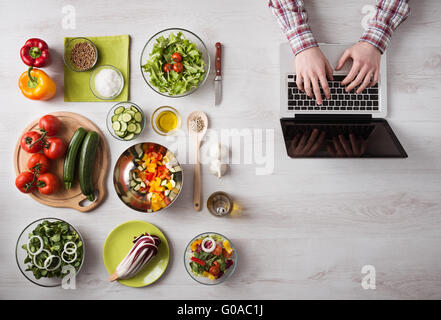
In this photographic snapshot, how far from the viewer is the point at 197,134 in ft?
4.76

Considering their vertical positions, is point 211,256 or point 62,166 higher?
point 62,166

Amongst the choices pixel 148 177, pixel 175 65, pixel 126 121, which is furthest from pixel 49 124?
pixel 175 65

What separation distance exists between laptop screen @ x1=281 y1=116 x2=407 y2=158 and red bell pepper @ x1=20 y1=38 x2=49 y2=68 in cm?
113

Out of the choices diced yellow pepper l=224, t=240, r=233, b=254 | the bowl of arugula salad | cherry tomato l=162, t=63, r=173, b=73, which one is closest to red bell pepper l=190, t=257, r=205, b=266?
diced yellow pepper l=224, t=240, r=233, b=254

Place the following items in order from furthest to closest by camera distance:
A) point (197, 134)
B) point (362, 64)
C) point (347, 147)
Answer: point (197, 134), point (362, 64), point (347, 147)

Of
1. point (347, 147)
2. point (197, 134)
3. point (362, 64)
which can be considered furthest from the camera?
point (197, 134)

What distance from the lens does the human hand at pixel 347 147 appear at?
122 centimetres

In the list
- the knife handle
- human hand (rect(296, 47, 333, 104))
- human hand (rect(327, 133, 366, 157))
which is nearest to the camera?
human hand (rect(327, 133, 366, 157))

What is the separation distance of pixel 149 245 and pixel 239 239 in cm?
41

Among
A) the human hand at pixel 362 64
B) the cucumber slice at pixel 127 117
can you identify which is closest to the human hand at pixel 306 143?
the human hand at pixel 362 64

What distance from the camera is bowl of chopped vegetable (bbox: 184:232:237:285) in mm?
1366

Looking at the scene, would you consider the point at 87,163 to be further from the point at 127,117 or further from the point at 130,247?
the point at 130,247

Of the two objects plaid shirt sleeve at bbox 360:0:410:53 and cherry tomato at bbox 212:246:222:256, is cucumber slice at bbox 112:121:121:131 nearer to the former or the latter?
cherry tomato at bbox 212:246:222:256

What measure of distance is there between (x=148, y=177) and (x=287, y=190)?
64 centimetres
